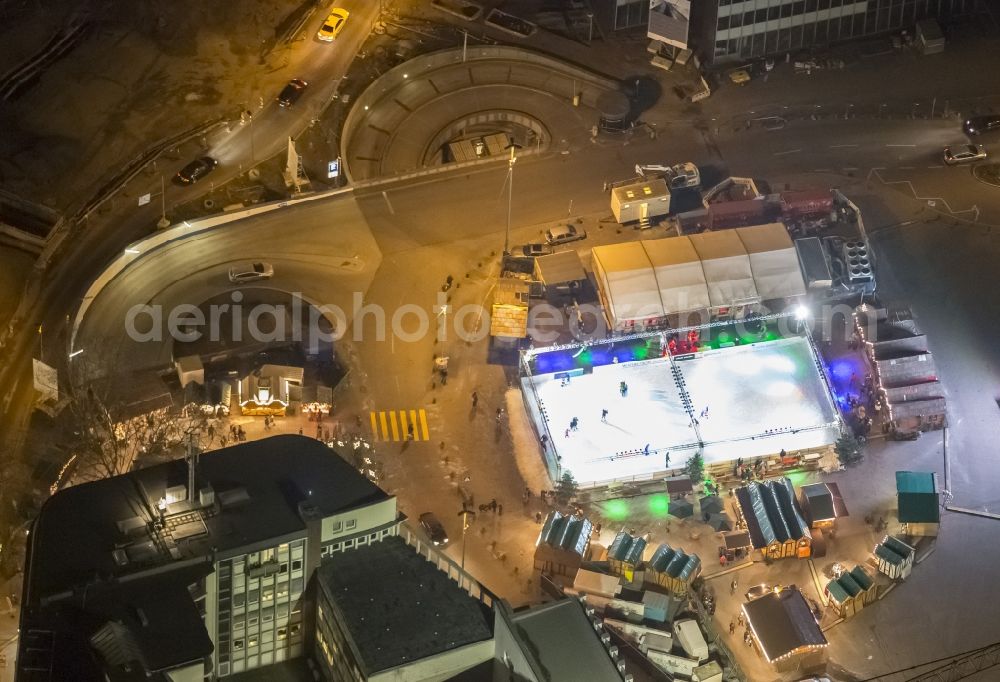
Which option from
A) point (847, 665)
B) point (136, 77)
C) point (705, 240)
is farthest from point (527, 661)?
point (136, 77)

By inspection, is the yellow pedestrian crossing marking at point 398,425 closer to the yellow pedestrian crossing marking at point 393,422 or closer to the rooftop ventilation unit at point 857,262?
the yellow pedestrian crossing marking at point 393,422

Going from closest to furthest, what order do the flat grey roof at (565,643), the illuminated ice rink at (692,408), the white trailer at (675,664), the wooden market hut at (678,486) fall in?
the flat grey roof at (565,643)
the white trailer at (675,664)
the wooden market hut at (678,486)
the illuminated ice rink at (692,408)

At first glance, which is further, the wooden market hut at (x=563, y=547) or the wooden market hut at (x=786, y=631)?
the wooden market hut at (x=563, y=547)

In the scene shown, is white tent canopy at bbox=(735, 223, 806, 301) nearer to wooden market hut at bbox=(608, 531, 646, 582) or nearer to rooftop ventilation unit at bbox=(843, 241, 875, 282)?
rooftop ventilation unit at bbox=(843, 241, 875, 282)

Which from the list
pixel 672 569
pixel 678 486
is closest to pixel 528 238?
pixel 678 486

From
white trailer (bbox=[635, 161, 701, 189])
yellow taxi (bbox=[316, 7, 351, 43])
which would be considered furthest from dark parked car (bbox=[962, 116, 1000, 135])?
yellow taxi (bbox=[316, 7, 351, 43])

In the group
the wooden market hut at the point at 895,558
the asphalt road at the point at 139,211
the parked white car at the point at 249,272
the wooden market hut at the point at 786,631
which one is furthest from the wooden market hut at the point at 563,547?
the asphalt road at the point at 139,211

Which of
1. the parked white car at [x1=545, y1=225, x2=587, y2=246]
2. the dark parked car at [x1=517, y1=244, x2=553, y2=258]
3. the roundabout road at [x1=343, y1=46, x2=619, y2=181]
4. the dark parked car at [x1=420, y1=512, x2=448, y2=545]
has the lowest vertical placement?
the dark parked car at [x1=420, y1=512, x2=448, y2=545]
